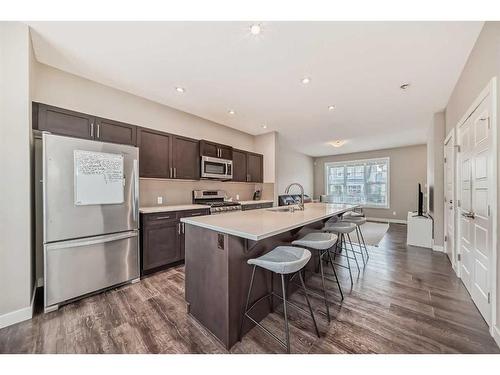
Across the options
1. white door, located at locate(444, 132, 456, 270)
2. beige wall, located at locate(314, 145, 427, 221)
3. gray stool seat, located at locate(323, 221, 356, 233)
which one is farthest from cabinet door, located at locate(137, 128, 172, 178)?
beige wall, located at locate(314, 145, 427, 221)

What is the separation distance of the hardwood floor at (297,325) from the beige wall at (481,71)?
44 centimetres

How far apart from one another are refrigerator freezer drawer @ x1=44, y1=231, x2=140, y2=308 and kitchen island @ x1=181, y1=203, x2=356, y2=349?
1.12 m

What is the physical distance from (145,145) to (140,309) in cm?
219

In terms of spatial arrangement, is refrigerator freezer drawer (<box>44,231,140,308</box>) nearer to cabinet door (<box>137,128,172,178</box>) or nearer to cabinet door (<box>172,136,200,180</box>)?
cabinet door (<box>137,128,172,178</box>)

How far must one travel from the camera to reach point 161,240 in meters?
2.92

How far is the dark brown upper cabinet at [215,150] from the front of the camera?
3.85m

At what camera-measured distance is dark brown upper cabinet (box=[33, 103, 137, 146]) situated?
2.24 m

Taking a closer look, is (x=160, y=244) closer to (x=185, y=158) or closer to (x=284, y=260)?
(x=185, y=158)

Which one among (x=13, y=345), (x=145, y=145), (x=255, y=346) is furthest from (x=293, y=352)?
(x=145, y=145)

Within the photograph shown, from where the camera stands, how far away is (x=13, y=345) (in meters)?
1.56

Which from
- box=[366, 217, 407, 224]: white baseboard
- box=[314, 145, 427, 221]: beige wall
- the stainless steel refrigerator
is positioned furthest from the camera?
box=[366, 217, 407, 224]: white baseboard

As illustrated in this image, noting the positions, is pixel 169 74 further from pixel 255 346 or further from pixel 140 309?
pixel 255 346

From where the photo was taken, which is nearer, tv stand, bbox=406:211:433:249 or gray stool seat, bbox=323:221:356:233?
gray stool seat, bbox=323:221:356:233
